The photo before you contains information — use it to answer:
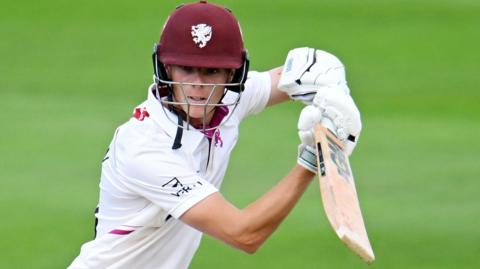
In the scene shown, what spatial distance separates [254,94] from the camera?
15.6 ft

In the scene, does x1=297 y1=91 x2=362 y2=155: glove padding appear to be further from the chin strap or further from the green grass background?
the green grass background

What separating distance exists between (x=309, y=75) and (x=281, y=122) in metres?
4.03

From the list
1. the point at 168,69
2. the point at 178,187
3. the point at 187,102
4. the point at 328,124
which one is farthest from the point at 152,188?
the point at 328,124

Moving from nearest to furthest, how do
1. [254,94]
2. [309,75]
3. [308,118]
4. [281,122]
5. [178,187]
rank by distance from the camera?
[308,118] → [178,187] → [309,75] → [254,94] → [281,122]

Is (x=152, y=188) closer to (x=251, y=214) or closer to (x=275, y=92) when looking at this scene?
(x=251, y=214)

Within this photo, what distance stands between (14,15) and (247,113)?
5.95 m

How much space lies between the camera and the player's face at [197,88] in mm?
4059

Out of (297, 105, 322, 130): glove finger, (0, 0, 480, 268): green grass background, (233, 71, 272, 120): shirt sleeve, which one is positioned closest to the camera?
(297, 105, 322, 130): glove finger

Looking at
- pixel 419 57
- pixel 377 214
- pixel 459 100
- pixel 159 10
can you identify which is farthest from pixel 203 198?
pixel 159 10

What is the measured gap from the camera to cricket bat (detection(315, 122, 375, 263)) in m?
3.56

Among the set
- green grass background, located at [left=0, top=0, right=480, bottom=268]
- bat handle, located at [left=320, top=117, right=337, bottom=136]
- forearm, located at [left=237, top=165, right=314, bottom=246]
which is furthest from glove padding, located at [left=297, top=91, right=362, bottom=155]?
green grass background, located at [left=0, top=0, right=480, bottom=268]

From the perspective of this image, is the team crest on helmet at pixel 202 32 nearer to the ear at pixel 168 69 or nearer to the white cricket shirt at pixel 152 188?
the ear at pixel 168 69

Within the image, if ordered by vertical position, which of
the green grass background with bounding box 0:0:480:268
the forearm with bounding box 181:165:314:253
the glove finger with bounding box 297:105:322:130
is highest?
the glove finger with bounding box 297:105:322:130

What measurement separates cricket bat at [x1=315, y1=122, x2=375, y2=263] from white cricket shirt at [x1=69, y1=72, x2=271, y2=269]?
1.53 feet
